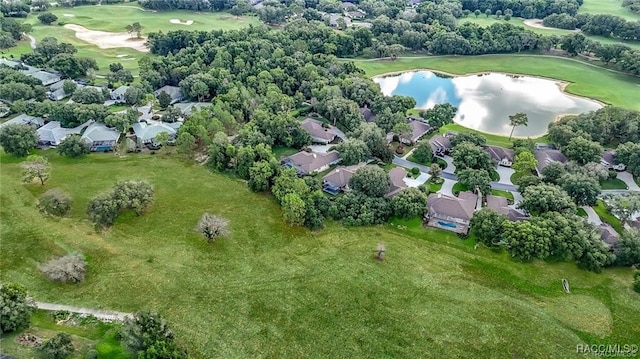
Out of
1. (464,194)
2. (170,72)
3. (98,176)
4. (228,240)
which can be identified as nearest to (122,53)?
(170,72)

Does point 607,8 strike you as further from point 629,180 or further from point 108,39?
point 108,39

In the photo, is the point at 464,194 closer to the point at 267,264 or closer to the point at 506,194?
A: the point at 506,194

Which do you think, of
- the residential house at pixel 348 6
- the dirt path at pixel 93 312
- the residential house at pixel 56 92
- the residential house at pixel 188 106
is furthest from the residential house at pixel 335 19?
the dirt path at pixel 93 312

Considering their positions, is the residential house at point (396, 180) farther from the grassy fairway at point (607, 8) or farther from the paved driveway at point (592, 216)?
the grassy fairway at point (607, 8)

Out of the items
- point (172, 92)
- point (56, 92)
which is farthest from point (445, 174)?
point (56, 92)

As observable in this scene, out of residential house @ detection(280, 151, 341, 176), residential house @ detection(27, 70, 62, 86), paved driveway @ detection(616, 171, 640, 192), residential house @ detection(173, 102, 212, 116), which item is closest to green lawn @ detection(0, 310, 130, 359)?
residential house @ detection(280, 151, 341, 176)
